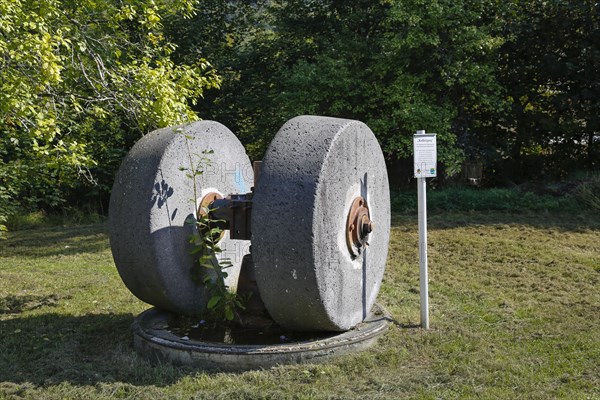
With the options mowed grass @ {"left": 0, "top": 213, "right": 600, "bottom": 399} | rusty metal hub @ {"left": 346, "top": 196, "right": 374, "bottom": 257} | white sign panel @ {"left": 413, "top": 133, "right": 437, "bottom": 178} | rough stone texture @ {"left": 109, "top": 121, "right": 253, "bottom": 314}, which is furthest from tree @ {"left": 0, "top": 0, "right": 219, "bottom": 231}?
white sign panel @ {"left": 413, "top": 133, "right": 437, "bottom": 178}

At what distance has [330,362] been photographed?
4.69 metres

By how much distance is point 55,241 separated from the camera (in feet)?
36.9

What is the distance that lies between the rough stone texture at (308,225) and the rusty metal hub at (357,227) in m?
0.06

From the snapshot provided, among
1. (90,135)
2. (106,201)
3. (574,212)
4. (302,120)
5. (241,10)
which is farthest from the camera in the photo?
(241,10)

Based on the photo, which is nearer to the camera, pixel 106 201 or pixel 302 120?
pixel 302 120

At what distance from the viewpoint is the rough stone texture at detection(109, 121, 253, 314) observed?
501 centimetres

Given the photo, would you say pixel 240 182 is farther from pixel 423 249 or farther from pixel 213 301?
pixel 423 249

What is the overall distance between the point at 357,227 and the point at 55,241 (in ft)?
25.4

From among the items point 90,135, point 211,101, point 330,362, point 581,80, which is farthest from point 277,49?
point 330,362

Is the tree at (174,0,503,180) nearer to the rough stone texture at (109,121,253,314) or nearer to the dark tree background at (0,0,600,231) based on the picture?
the dark tree background at (0,0,600,231)

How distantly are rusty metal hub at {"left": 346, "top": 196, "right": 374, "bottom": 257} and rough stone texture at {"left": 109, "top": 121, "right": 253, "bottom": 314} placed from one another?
120 centimetres

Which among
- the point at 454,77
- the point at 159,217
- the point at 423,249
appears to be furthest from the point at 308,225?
the point at 454,77

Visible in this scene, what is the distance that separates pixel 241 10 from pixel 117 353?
13.2 meters

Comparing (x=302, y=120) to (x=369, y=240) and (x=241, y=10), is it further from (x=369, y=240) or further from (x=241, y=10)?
(x=241, y=10)
